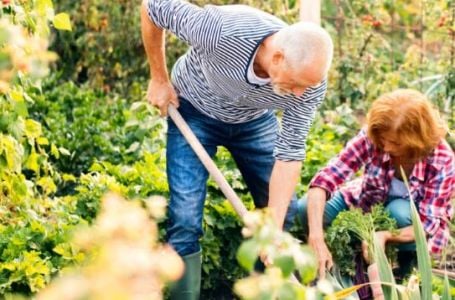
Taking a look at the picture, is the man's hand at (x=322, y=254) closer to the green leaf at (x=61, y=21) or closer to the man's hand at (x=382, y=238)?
the man's hand at (x=382, y=238)

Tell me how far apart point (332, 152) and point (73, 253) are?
5.97ft

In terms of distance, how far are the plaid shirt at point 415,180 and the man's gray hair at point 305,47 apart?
3.08 feet

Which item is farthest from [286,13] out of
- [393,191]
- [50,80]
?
[393,191]

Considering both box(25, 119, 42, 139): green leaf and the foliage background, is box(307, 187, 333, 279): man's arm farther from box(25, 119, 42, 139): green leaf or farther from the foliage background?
box(25, 119, 42, 139): green leaf

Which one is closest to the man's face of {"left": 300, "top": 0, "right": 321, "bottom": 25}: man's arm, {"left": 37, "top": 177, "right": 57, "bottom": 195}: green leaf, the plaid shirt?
{"left": 300, "top": 0, "right": 321, "bottom": 25}: man's arm

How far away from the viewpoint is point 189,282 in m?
4.04

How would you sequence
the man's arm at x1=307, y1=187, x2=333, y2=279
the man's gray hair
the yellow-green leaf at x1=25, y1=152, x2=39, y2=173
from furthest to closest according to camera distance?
the yellow-green leaf at x1=25, y1=152, x2=39, y2=173, the man's arm at x1=307, y1=187, x2=333, y2=279, the man's gray hair

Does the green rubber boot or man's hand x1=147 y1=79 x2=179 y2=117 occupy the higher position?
man's hand x1=147 y1=79 x2=179 y2=117

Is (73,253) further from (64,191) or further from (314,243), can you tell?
(64,191)

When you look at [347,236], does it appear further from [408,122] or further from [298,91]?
[298,91]

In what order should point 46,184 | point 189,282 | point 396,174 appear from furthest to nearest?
point 46,184 < point 396,174 < point 189,282

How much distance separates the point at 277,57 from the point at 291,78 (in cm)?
9

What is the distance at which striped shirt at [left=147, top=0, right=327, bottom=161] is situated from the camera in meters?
3.61

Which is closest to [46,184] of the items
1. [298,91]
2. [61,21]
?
[61,21]
